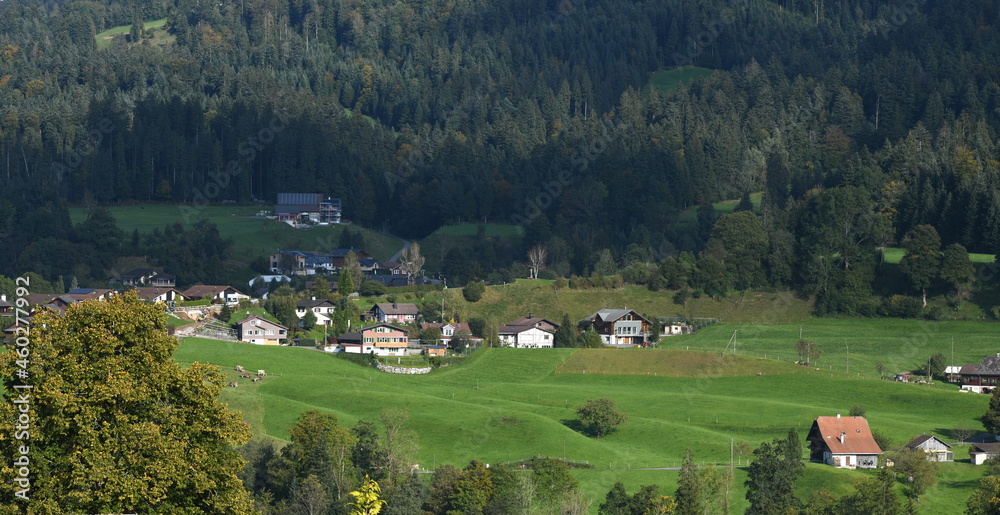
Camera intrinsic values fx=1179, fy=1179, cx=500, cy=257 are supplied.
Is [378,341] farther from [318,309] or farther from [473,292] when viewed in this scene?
[473,292]

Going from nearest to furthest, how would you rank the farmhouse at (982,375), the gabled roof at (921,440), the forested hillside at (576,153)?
1. the gabled roof at (921,440)
2. the farmhouse at (982,375)
3. the forested hillside at (576,153)

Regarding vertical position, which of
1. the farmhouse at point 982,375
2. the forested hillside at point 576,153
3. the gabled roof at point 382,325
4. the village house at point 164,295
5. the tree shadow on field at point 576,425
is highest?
the forested hillside at point 576,153

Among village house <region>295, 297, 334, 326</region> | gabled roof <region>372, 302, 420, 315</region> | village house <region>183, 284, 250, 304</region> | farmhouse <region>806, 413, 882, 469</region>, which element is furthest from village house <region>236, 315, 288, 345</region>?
farmhouse <region>806, 413, 882, 469</region>

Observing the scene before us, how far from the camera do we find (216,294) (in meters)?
116

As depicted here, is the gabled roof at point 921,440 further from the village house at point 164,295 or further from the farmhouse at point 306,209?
the farmhouse at point 306,209

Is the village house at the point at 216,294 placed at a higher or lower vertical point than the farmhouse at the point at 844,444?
higher

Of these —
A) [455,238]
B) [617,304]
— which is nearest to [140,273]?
[455,238]

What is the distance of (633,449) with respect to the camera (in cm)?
6544

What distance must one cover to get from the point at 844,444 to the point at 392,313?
5182 centimetres

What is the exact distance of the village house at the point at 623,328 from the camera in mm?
103438

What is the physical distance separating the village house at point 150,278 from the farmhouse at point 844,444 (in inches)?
3171

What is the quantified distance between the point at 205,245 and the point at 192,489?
118 metres

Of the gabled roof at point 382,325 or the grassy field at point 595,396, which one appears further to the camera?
the gabled roof at point 382,325

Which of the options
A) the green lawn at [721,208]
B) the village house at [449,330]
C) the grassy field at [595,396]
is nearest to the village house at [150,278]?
the village house at [449,330]
